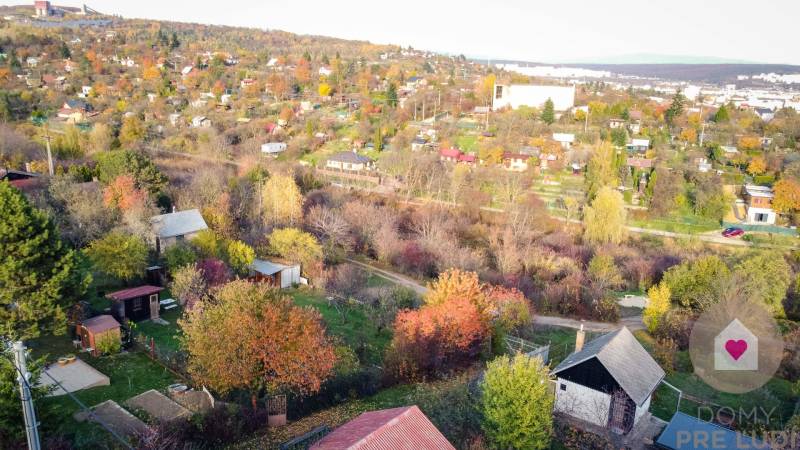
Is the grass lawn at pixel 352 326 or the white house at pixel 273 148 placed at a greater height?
the white house at pixel 273 148

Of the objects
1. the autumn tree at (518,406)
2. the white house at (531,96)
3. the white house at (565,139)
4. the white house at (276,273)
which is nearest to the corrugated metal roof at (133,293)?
the white house at (276,273)

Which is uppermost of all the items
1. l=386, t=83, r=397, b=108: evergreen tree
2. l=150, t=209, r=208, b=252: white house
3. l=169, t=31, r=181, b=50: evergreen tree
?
l=169, t=31, r=181, b=50: evergreen tree

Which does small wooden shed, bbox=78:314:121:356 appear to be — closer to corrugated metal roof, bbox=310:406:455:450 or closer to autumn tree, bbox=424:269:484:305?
corrugated metal roof, bbox=310:406:455:450

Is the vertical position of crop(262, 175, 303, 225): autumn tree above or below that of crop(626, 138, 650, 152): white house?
below

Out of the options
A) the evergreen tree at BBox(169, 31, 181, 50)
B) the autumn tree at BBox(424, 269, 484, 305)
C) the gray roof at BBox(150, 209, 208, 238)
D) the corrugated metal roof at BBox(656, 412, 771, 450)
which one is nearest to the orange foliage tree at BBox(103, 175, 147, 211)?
the gray roof at BBox(150, 209, 208, 238)

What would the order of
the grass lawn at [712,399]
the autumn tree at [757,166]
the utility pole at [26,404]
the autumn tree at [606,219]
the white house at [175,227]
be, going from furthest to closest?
1. the autumn tree at [757,166]
2. the autumn tree at [606,219]
3. the white house at [175,227]
4. the grass lawn at [712,399]
5. the utility pole at [26,404]

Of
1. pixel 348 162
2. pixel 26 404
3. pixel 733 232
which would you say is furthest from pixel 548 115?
pixel 26 404

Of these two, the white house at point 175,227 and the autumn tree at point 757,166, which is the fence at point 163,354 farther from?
the autumn tree at point 757,166
